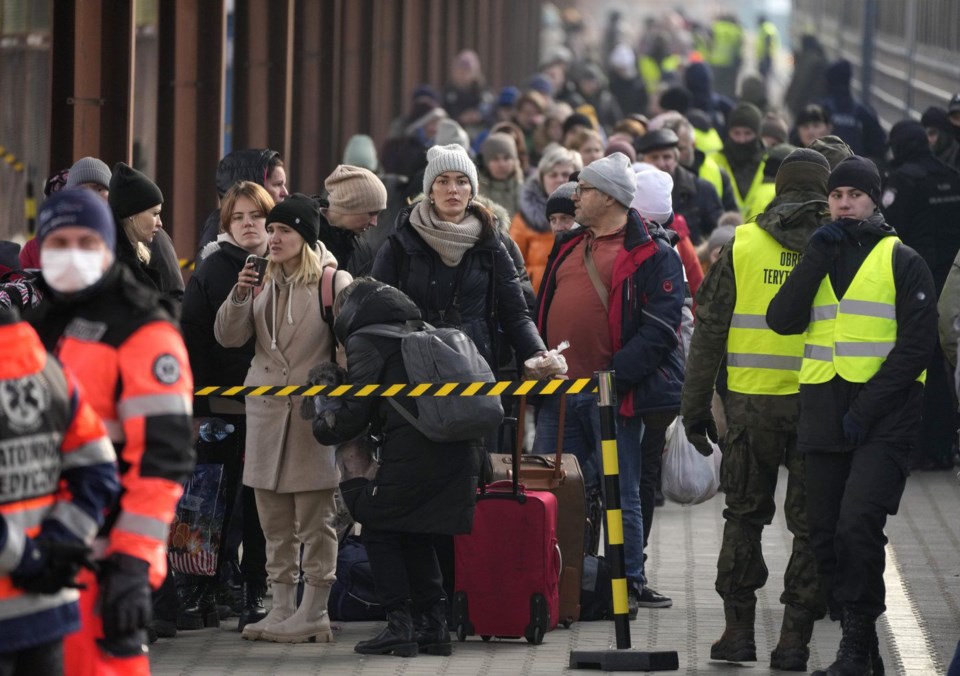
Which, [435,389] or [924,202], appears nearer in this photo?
[435,389]

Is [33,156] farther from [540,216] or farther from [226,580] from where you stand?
[226,580]

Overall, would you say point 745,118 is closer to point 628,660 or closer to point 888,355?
point 888,355

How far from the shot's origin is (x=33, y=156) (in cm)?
1902

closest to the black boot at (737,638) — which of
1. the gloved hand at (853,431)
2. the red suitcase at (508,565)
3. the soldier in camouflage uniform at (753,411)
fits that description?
the soldier in camouflage uniform at (753,411)

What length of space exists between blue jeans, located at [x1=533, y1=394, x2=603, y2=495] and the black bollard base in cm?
A: 139

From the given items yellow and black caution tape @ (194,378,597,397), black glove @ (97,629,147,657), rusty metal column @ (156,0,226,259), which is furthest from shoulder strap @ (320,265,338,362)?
rusty metal column @ (156,0,226,259)

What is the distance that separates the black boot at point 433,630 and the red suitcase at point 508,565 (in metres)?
0.18

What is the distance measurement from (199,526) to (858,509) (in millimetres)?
2564

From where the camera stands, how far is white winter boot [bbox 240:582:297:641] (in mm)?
8188

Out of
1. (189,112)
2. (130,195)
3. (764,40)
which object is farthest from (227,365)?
(764,40)

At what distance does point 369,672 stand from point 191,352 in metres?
1.59

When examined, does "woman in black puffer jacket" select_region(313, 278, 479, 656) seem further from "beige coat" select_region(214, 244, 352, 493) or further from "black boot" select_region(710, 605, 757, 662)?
"black boot" select_region(710, 605, 757, 662)

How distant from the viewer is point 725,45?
3575cm

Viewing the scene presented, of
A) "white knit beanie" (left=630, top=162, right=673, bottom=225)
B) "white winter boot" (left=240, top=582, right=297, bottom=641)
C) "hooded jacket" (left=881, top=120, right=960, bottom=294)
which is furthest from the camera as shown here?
"hooded jacket" (left=881, top=120, right=960, bottom=294)
